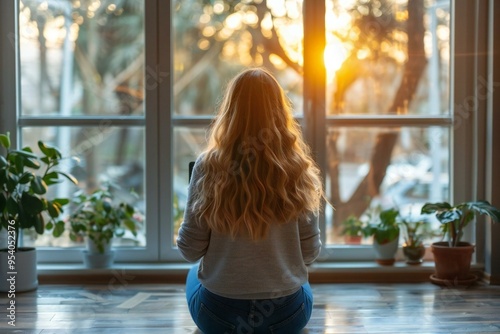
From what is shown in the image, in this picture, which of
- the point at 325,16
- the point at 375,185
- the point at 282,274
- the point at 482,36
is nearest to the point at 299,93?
the point at 325,16

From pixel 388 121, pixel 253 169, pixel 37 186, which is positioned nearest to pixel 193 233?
pixel 253 169

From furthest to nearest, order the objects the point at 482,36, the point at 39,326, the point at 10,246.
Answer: the point at 482,36, the point at 10,246, the point at 39,326

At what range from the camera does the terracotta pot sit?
11.6 feet

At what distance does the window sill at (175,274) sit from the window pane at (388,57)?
0.92 metres

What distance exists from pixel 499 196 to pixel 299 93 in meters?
1.26

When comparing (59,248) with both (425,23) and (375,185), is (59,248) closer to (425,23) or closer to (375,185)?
(375,185)

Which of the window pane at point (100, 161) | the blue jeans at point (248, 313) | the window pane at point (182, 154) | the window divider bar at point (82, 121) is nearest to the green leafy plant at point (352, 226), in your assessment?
the window pane at point (182, 154)

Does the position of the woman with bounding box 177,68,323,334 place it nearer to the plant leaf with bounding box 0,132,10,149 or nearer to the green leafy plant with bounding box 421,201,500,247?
the green leafy plant with bounding box 421,201,500,247

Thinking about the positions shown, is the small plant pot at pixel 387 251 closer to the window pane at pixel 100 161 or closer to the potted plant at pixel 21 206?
the window pane at pixel 100 161

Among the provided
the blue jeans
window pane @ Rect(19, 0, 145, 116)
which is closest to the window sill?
window pane @ Rect(19, 0, 145, 116)

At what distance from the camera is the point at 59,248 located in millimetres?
3873

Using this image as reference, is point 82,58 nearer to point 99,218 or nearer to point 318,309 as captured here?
point 99,218

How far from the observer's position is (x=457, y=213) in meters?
3.45

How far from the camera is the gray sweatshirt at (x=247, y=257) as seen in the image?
226 centimetres
